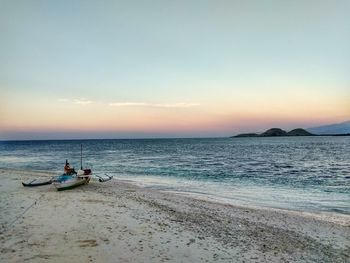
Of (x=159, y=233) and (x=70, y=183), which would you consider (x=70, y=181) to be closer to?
(x=70, y=183)

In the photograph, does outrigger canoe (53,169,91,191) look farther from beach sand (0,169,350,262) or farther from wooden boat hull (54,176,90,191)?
beach sand (0,169,350,262)

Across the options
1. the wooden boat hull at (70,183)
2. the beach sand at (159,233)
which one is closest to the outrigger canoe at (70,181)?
the wooden boat hull at (70,183)

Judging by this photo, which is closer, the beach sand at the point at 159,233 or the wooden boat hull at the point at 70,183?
the beach sand at the point at 159,233

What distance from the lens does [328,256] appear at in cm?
1145

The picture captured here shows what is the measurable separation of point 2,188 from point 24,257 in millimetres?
17280

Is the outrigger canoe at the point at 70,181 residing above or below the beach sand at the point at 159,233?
above

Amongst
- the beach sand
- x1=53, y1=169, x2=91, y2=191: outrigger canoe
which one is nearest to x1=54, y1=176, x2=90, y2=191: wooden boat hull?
x1=53, y1=169, x2=91, y2=191: outrigger canoe

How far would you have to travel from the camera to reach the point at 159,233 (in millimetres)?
12969

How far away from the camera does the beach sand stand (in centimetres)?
1066

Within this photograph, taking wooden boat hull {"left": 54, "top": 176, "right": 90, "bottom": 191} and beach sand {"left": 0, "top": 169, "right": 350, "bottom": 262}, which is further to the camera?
wooden boat hull {"left": 54, "top": 176, "right": 90, "bottom": 191}

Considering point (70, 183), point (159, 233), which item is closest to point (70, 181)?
point (70, 183)

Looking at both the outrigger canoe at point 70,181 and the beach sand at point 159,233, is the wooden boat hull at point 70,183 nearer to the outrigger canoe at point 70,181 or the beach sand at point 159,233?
the outrigger canoe at point 70,181

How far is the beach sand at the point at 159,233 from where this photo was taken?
10.7 metres

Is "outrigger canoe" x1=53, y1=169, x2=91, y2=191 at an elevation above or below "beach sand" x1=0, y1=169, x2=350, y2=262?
above
